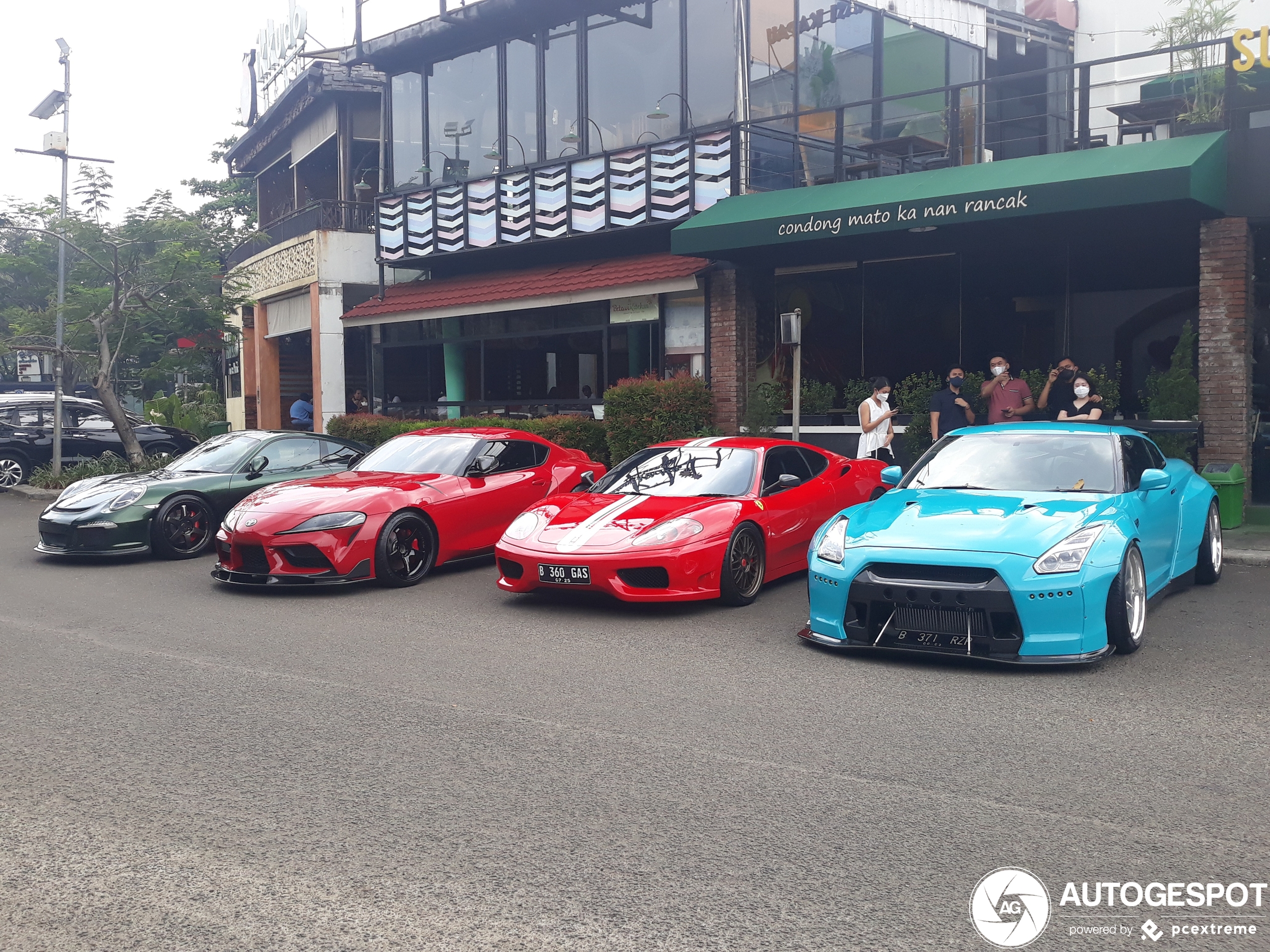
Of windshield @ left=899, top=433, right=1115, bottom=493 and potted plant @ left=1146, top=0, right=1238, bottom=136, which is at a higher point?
potted plant @ left=1146, top=0, right=1238, bottom=136

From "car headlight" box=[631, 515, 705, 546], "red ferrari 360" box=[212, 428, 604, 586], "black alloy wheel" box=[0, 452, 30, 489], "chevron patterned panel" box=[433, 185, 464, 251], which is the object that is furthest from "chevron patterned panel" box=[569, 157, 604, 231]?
"car headlight" box=[631, 515, 705, 546]

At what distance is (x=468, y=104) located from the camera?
22719mm

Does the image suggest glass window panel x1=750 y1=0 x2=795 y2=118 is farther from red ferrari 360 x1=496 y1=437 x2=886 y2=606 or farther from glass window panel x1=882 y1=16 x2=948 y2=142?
red ferrari 360 x1=496 y1=437 x2=886 y2=606

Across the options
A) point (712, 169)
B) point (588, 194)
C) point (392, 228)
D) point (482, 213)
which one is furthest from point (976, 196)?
point (392, 228)

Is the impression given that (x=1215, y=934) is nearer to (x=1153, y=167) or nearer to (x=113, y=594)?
(x=113, y=594)

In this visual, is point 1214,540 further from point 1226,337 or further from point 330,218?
point 330,218

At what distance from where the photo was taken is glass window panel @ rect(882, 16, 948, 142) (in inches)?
779

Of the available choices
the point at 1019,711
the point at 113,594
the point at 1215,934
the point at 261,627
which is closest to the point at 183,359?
the point at 113,594

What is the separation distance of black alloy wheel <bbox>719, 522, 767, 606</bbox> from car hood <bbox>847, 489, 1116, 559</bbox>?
1.28 m

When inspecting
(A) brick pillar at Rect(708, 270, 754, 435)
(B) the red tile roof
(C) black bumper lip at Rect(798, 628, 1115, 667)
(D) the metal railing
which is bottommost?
(C) black bumper lip at Rect(798, 628, 1115, 667)

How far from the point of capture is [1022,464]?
816 centimetres

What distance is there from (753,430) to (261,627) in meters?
10.5

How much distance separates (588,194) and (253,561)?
1172 cm

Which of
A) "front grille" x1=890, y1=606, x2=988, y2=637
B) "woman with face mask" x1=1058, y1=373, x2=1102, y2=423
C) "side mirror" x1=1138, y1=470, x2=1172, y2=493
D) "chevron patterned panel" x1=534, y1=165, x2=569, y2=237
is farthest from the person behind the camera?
"chevron patterned panel" x1=534, y1=165, x2=569, y2=237
